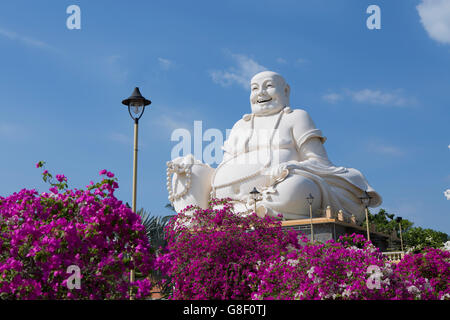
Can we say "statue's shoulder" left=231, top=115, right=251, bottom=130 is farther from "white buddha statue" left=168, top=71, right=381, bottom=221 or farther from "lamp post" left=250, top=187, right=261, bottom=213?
"lamp post" left=250, top=187, right=261, bottom=213

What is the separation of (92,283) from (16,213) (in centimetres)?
125

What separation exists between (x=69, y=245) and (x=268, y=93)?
1153cm

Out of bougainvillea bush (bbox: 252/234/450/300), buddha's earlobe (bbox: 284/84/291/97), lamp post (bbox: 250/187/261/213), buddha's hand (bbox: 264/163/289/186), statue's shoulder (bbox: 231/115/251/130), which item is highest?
buddha's earlobe (bbox: 284/84/291/97)

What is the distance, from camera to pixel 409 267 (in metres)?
10.4

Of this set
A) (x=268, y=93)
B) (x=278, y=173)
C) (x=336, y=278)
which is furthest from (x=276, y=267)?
(x=268, y=93)

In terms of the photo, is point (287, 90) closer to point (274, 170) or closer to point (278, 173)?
point (274, 170)

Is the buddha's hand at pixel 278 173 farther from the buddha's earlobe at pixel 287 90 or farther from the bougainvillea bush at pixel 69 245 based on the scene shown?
the bougainvillea bush at pixel 69 245

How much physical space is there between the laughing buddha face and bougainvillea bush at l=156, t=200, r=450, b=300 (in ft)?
22.0

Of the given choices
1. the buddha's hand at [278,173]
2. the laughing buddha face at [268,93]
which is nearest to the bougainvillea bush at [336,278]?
the buddha's hand at [278,173]

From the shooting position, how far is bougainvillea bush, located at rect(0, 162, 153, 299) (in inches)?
216

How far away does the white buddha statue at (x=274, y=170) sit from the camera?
1415 centimetres

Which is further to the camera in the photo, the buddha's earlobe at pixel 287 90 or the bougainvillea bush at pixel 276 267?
the buddha's earlobe at pixel 287 90

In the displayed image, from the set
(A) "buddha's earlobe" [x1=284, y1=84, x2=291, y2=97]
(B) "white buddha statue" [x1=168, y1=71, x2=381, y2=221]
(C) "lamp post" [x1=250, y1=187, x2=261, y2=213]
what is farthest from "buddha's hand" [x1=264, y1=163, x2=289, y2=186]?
(A) "buddha's earlobe" [x1=284, y1=84, x2=291, y2=97]
